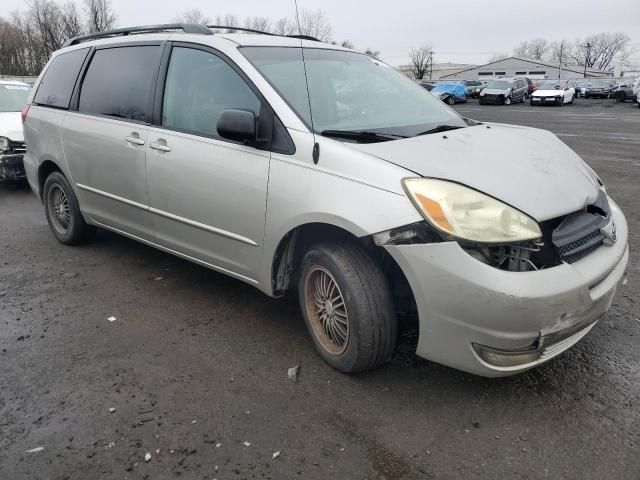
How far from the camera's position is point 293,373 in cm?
296

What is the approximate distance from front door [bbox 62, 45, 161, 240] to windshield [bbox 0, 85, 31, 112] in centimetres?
496

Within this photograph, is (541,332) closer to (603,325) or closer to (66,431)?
(603,325)

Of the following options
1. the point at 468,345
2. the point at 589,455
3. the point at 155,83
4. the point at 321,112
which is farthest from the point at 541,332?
the point at 155,83

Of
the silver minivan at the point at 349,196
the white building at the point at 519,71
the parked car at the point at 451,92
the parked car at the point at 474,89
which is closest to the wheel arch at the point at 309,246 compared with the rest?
the silver minivan at the point at 349,196

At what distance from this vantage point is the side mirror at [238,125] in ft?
9.59

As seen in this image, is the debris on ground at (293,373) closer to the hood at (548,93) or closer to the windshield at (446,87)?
the hood at (548,93)

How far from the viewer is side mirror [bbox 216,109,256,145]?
115 inches

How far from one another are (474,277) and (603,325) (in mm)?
1641

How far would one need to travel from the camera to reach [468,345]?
2.43 meters

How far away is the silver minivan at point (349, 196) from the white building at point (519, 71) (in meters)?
93.4

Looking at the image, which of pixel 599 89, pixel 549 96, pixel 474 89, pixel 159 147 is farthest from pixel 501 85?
pixel 159 147

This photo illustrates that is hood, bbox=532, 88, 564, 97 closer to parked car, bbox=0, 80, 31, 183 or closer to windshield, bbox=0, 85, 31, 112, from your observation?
windshield, bbox=0, 85, 31, 112

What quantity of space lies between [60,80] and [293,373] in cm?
368

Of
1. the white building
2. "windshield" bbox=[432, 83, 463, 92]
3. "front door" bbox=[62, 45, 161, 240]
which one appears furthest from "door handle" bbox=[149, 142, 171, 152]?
the white building
